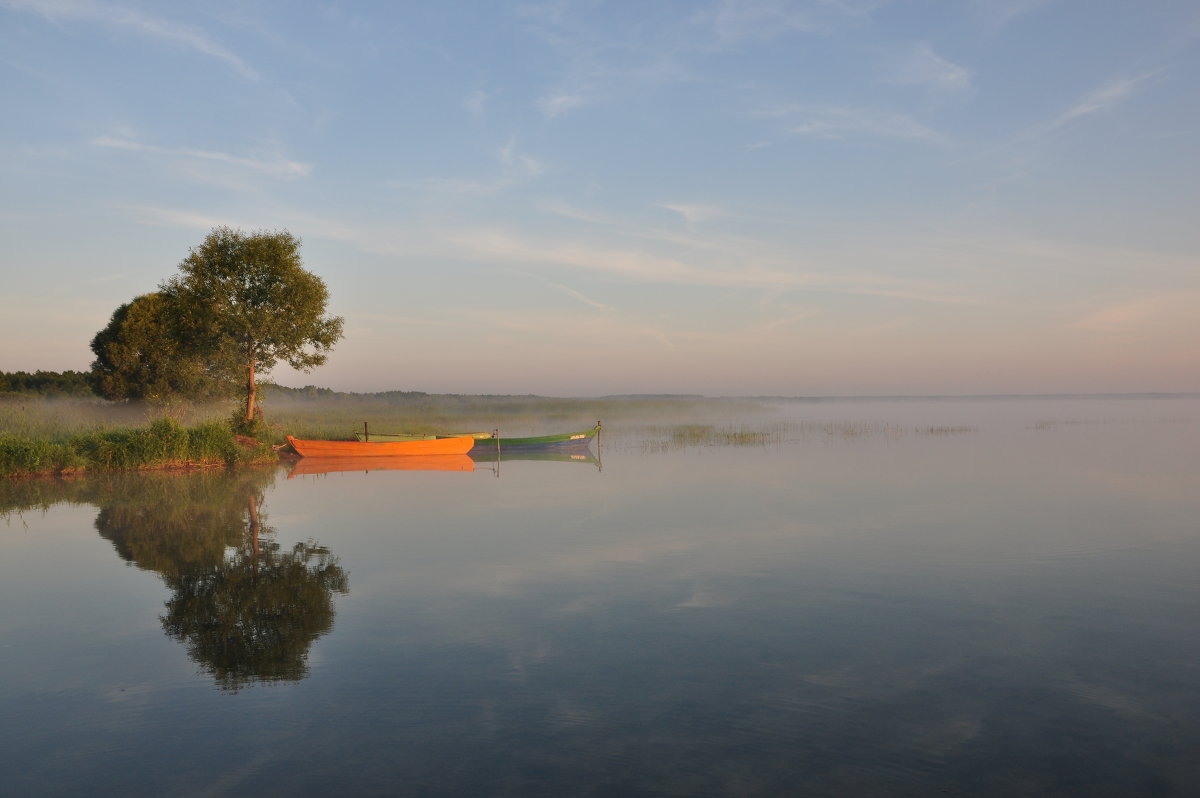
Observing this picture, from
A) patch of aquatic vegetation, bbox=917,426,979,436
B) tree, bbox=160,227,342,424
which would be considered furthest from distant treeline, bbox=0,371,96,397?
patch of aquatic vegetation, bbox=917,426,979,436

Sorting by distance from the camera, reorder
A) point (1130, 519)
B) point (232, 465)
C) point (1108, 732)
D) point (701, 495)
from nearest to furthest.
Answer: point (1108, 732)
point (1130, 519)
point (701, 495)
point (232, 465)

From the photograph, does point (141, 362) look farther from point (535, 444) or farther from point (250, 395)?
point (535, 444)

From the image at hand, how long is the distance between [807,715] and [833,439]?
40.7m

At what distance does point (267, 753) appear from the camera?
6613 mm

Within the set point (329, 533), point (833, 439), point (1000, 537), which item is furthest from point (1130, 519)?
point (833, 439)

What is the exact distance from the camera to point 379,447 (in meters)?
38.9

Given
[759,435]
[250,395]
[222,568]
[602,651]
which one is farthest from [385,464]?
[602,651]

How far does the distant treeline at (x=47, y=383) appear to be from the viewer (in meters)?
67.9

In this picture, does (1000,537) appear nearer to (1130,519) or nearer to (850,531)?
(850,531)

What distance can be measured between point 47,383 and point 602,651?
79.6 metres

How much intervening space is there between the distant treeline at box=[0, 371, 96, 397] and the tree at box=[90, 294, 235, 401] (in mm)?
22725

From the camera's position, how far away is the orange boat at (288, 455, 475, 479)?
108 ft

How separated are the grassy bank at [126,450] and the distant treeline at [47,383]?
143ft

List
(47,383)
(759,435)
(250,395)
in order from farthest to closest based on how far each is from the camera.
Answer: (47,383) → (759,435) → (250,395)
